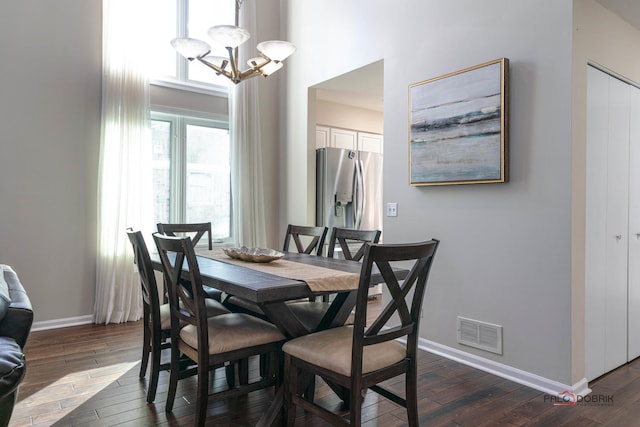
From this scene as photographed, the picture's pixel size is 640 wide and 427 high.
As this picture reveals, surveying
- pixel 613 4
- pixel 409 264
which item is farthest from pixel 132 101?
pixel 613 4

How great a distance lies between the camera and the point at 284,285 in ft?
6.36

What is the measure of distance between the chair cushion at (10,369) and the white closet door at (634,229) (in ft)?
12.0

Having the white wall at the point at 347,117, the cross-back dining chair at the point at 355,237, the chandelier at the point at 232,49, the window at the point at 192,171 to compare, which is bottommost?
the cross-back dining chair at the point at 355,237

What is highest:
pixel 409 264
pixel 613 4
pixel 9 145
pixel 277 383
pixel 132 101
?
pixel 613 4

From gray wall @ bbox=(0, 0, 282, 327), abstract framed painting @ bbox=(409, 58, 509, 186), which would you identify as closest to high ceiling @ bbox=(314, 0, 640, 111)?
abstract framed painting @ bbox=(409, 58, 509, 186)

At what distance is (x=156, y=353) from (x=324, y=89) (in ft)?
11.3

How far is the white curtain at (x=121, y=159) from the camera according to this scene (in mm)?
4070

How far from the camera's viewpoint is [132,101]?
4.18 metres

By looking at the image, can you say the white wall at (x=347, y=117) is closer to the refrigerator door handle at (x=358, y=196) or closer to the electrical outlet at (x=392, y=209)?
the refrigerator door handle at (x=358, y=196)

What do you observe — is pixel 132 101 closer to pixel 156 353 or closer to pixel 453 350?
pixel 156 353

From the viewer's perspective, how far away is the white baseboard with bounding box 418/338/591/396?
259 centimetres

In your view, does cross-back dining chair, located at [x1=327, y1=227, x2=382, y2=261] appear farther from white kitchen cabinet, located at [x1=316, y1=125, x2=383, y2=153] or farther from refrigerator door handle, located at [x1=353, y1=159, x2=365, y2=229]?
white kitchen cabinet, located at [x1=316, y1=125, x2=383, y2=153]

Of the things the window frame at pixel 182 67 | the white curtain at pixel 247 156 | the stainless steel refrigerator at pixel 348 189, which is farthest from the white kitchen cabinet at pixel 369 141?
the window frame at pixel 182 67

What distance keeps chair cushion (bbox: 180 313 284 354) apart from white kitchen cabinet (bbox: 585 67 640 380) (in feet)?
6.57
